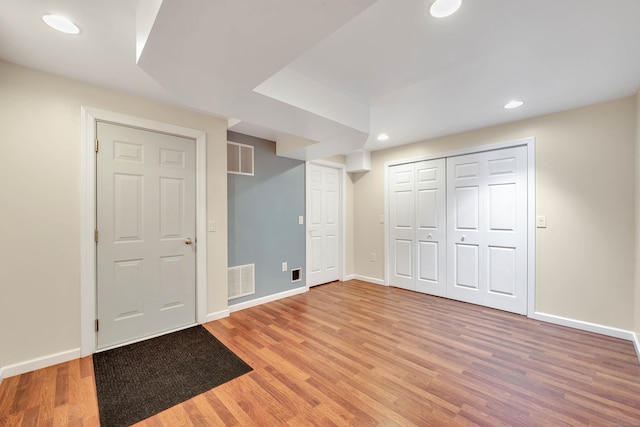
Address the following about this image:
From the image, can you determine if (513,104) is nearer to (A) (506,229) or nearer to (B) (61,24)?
(A) (506,229)

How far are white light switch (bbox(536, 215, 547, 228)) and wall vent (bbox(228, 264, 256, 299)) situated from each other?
3428 millimetres

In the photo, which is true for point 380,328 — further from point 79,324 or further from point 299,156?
point 79,324

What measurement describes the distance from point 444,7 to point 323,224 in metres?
3.46

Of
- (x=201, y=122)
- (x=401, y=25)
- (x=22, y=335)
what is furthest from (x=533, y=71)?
(x=22, y=335)

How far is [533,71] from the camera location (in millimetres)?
2010

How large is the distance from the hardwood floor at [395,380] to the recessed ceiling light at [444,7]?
7.48 feet

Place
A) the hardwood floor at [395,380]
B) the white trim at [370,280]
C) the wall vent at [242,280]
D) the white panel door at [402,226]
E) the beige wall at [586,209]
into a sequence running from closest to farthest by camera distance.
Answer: the hardwood floor at [395,380] < the beige wall at [586,209] < the wall vent at [242,280] < the white panel door at [402,226] < the white trim at [370,280]

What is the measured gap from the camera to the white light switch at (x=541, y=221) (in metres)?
2.93

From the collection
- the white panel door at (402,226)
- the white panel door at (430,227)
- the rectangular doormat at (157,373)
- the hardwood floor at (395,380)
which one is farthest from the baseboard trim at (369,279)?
the rectangular doormat at (157,373)

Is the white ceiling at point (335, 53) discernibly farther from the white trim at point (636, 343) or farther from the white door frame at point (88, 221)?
the white trim at point (636, 343)

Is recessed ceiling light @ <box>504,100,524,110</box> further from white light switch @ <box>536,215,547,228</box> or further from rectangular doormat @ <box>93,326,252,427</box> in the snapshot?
rectangular doormat @ <box>93,326,252,427</box>

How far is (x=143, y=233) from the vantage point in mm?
2549

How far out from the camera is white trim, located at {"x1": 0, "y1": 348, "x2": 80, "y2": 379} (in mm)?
1931

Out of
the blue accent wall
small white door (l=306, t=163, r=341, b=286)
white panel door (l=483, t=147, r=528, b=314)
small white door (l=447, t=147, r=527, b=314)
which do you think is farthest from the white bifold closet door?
the blue accent wall
